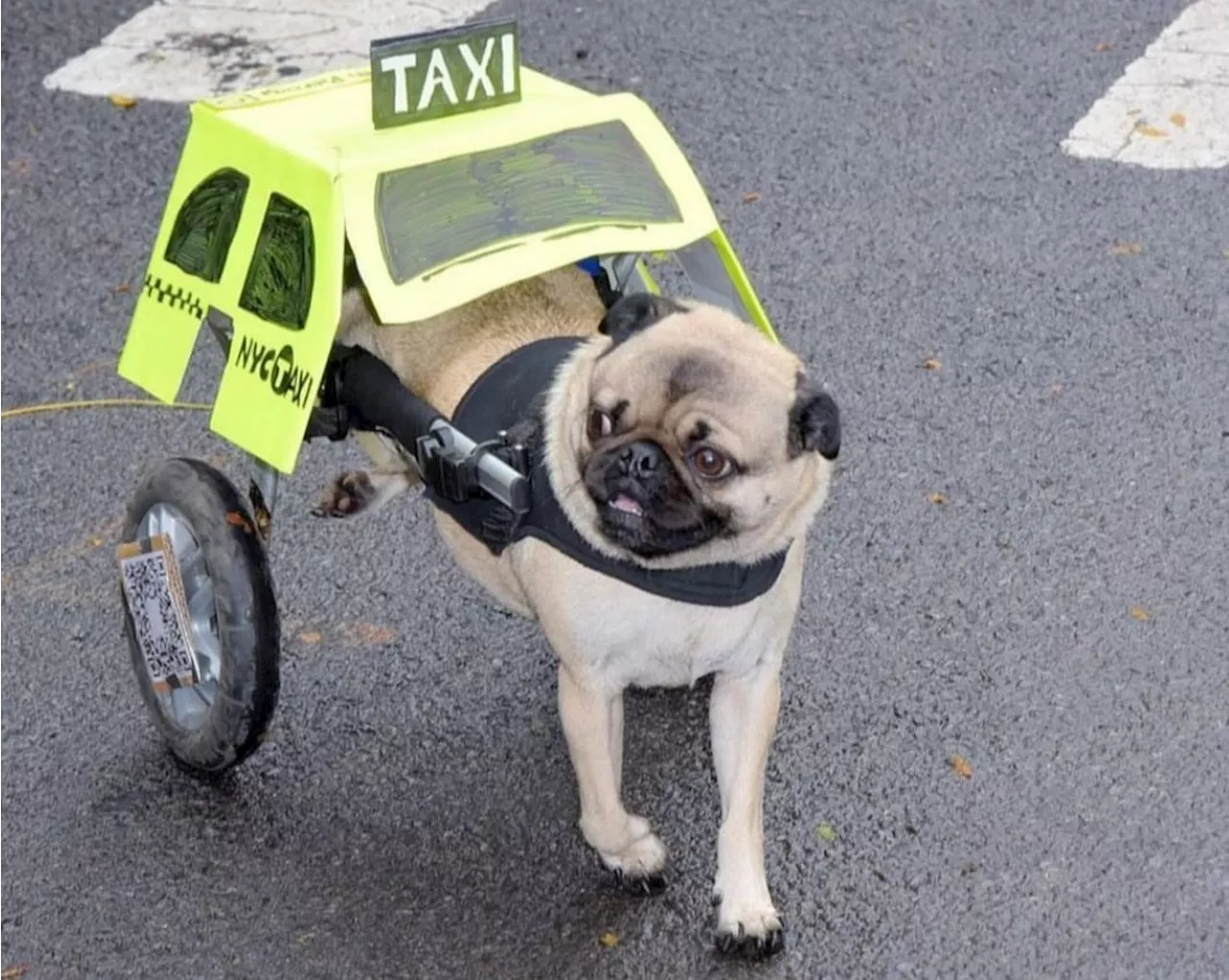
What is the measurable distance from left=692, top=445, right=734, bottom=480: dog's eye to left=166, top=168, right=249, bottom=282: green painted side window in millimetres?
1093

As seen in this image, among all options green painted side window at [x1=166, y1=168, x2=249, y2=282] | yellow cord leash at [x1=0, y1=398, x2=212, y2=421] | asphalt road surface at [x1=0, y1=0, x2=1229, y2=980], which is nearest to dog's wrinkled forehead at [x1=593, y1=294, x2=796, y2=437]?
green painted side window at [x1=166, y1=168, x2=249, y2=282]

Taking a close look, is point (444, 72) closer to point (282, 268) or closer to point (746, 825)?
point (282, 268)

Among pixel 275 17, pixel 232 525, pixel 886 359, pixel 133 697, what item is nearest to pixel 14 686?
pixel 133 697

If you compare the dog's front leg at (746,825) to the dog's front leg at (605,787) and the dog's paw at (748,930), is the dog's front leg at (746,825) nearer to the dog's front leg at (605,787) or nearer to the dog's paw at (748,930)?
the dog's paw at (748,930)

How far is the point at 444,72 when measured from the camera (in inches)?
153

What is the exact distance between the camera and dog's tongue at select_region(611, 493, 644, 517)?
11.2 feet

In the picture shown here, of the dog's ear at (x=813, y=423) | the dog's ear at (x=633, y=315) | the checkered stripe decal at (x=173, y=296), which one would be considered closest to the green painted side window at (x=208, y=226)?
the checkered stripe decal at (x=173, y=296)

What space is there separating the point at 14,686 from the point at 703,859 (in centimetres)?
167

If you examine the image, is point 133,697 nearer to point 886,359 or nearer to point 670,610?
point 670,610

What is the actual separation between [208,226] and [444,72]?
0.56 meters

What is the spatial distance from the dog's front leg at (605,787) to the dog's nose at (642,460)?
21.9 inches

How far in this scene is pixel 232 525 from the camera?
13.0 feet

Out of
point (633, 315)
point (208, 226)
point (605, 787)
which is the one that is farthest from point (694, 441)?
point (208, 226)

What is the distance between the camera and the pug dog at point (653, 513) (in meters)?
3.43
